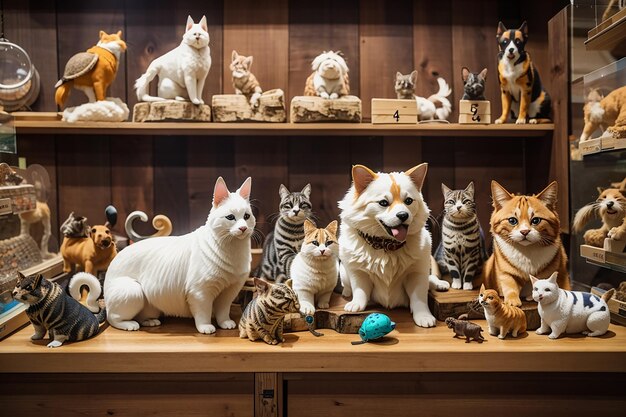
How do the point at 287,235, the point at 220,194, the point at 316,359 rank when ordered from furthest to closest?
the point at 287,235 → the point at 220,194 → the point at 316,359

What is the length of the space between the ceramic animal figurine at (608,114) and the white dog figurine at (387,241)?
551mm

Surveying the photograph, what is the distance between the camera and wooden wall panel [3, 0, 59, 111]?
6.15 feet

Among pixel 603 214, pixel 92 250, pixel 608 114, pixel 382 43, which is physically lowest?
pixel 92 250

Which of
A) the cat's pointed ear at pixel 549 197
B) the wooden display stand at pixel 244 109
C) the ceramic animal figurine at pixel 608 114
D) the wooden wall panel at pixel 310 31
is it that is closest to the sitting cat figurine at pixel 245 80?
the wooden display stand at pixel 244 109

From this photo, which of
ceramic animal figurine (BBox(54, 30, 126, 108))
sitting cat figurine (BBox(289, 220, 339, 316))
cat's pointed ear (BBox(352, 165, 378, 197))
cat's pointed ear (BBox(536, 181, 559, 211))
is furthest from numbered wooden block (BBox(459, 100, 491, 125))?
ceramic animal figurine (BBox(54, 30, 126, 108))

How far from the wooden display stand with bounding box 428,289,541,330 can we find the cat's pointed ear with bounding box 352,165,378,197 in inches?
16.0

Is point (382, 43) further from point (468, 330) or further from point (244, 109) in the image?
point (468, 330)

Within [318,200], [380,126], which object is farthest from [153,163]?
[380,126]

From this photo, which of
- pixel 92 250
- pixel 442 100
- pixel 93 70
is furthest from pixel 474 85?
pixel 92 250

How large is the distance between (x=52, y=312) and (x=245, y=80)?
91 cm

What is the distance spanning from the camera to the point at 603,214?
1.48 m

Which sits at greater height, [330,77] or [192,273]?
[330,77]

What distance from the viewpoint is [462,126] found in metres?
1.71

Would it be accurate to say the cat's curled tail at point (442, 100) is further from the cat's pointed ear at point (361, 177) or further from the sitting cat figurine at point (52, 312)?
the sitting cat figurine at point (52, 312)
